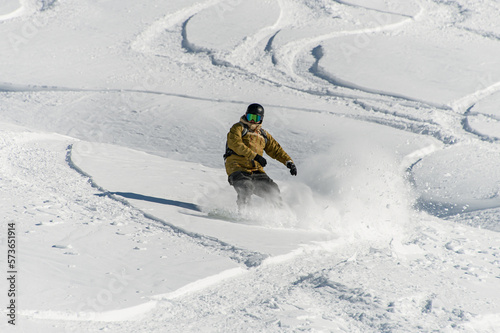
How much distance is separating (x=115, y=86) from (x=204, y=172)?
4.65 metres

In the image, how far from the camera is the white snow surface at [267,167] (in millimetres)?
3959

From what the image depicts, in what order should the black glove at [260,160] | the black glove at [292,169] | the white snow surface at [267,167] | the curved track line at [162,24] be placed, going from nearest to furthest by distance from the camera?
the white snow surface at [267,167] < the black glove at [260,160] < the black glove at [292,169] < the curved track line at [162,24]

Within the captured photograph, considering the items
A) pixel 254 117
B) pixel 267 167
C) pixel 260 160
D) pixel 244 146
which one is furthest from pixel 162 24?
pixel 260 160

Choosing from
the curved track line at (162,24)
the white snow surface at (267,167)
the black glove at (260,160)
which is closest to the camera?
the white snow surface at (267,167)

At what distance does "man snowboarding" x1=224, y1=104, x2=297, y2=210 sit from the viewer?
617 cm

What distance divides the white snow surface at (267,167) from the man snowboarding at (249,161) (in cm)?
23

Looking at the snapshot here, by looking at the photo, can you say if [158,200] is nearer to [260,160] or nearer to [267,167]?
[260,160]

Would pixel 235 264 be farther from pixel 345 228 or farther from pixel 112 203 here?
pixel 112 203

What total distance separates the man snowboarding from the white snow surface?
0.23 m

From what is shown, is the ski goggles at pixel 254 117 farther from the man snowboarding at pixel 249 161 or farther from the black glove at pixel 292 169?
the black glove at pixel 292 169

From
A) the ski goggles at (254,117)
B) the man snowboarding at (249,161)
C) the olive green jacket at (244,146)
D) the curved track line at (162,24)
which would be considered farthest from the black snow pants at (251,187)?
the curved track line at (162,24)

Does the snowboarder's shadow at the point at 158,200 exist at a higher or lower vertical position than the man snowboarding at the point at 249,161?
lower

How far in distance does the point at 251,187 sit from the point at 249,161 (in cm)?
37

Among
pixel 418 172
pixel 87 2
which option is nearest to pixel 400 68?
pixel 418 172
